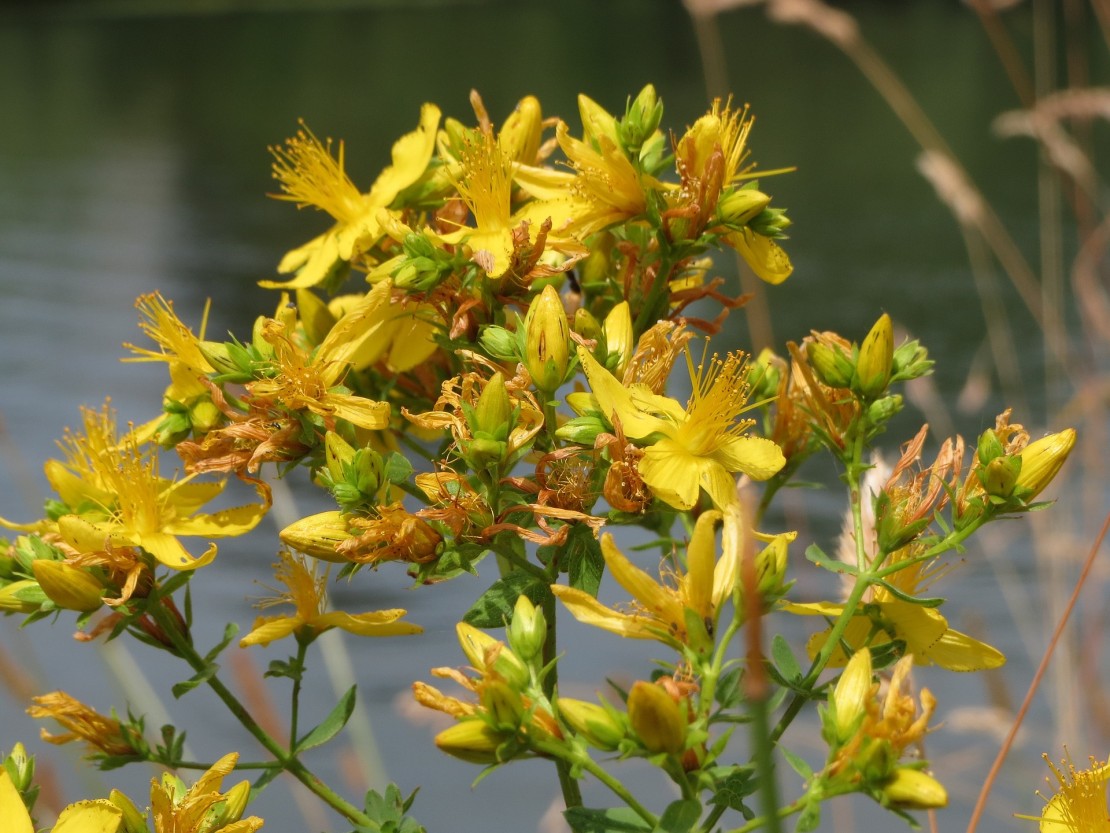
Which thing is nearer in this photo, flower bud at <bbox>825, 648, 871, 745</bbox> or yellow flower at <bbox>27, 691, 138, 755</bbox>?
flower bud at <bbox>825, 648, 871, 745</bbox>

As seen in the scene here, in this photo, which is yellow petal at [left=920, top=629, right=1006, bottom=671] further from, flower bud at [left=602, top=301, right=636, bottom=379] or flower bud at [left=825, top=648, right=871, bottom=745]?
flower bud at [left=602, top=301, right=636, bottom=379]

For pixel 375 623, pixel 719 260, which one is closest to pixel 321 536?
pixel 375 623

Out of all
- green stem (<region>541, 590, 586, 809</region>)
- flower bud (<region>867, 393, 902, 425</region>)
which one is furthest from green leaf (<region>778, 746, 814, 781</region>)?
flower bud (<region>867, 393, 902, 425</region>)

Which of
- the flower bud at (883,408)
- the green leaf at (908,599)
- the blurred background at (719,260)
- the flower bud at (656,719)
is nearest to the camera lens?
the flower bud at (656,719)

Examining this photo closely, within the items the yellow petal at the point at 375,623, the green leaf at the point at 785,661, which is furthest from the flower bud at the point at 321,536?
the green leaf at the point at 785,661

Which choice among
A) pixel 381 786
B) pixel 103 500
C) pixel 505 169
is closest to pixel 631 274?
pixel 505 169

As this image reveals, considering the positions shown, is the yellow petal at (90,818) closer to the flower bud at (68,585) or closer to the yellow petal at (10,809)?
the yellow petal at (10,809)

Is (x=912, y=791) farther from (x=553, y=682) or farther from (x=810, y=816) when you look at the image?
(x=553, y=682)
